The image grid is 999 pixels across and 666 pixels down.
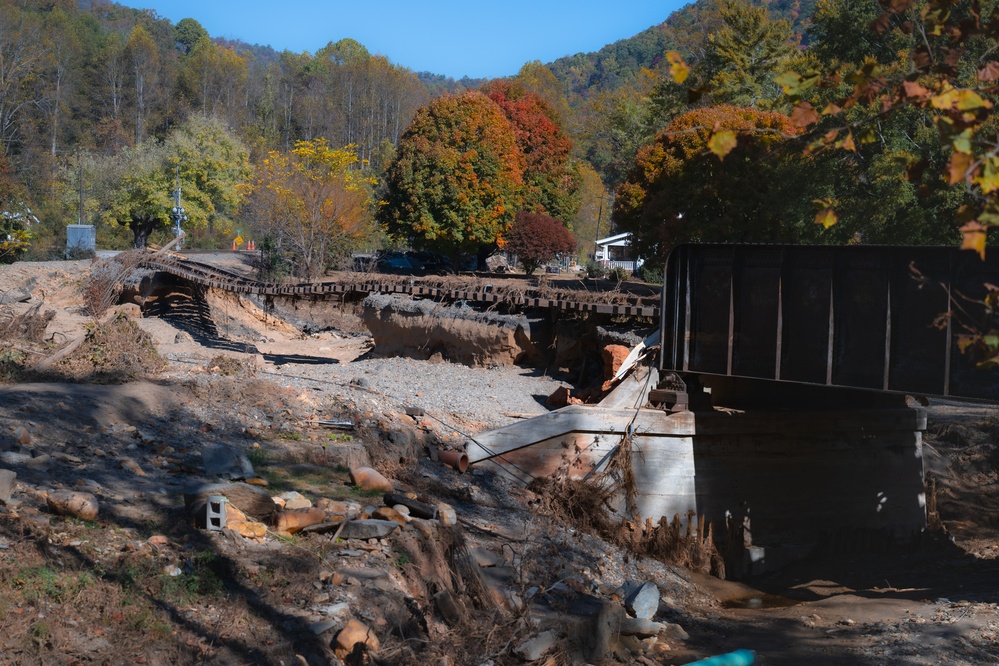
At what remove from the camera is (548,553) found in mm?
14227

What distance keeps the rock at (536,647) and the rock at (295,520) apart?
9.54ft

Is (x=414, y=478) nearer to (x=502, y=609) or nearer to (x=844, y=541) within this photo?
(x=502, y=609)

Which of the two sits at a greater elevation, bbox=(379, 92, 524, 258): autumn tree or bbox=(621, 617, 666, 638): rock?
bbox=(379, 92, 524, 258): autumn tree

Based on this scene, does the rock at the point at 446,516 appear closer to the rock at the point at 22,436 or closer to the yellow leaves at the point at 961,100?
the rock at the point at 22,436

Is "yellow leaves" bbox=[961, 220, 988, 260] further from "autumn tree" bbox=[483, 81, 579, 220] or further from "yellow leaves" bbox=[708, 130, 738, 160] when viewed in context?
"autumn tree" bbox=[483, 81, 579, 220]

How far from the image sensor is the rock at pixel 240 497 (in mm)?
10670

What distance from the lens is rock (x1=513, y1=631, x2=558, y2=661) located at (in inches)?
380

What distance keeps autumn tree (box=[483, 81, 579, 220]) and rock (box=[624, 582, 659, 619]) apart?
4132 cm

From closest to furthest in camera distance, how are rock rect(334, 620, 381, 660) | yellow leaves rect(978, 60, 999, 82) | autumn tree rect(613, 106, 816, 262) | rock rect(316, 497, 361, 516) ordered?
yellow leaves rect(978, 60, 999, 82) → rock rect(334, 620, 381, 660) → rock rect(316, 497, 361, 516) → autumn tree rect(613, 106, 816, 262)

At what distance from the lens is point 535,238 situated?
156ft

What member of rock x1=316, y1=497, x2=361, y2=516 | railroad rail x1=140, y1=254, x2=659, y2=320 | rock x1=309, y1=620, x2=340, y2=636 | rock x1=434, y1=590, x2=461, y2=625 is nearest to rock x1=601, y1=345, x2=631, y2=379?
railroad rail x1=140, y1=254, x2=659, y2=320

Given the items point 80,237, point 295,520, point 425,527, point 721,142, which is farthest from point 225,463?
point 80,237

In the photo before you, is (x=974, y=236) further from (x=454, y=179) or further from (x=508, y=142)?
(x=508, y=142)

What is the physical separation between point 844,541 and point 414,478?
35.8 feet
